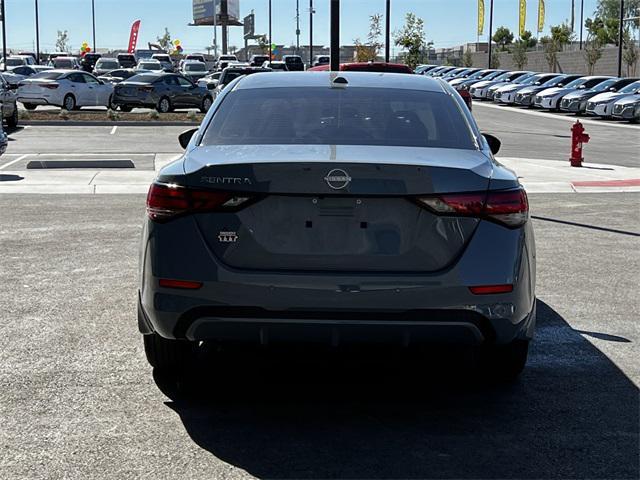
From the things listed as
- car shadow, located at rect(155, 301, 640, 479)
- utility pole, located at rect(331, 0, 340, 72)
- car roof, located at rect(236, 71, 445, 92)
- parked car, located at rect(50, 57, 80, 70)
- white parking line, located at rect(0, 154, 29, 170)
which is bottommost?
white parking line, located at rect(0, 154, 29, 170)

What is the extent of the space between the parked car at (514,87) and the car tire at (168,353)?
45.4m

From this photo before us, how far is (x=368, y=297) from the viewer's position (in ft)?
16.3

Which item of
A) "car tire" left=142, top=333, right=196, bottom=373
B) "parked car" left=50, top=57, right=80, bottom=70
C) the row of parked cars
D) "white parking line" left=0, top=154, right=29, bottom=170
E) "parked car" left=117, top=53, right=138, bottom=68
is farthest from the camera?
"parked car" left=117, top=53, right=138, bottom=68

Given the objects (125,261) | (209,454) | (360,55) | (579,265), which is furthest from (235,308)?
(360,55)

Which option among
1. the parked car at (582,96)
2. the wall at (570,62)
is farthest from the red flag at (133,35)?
the parked car at (582,96)

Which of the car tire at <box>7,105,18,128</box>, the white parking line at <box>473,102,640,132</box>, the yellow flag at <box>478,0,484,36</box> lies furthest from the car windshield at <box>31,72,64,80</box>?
the yellow flag at <box>478,0,484,36</box>

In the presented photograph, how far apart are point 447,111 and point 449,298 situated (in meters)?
1.65

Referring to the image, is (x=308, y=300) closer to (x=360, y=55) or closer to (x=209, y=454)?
(x=209, y=454)

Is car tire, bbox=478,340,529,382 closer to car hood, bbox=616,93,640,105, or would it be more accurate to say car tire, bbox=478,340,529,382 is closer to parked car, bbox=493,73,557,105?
car hood, bbox=616,93,640,105

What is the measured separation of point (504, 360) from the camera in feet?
19.2

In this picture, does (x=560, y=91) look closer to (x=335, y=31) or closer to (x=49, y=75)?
(x=49, y=75)

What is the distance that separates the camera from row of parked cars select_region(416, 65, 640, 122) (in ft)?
126

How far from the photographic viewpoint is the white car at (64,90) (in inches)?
1423

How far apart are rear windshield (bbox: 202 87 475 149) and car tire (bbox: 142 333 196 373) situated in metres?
1.07
